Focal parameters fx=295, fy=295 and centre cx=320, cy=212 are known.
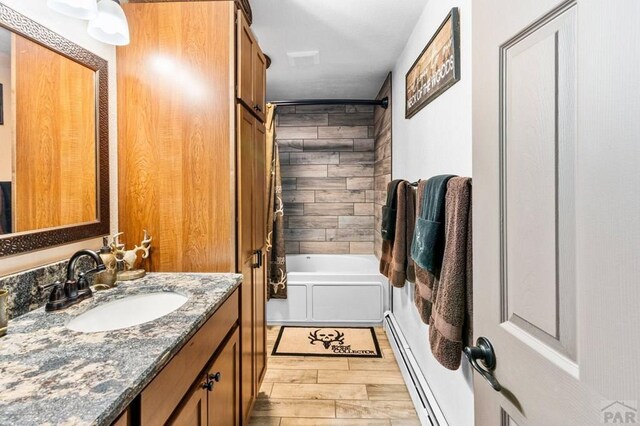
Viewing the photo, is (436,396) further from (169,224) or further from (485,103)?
(169,224)

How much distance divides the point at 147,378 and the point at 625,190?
931 mm

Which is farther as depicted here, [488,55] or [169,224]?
[169,224]

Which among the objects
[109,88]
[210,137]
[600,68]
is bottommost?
[600,68]

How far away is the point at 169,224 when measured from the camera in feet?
4.63

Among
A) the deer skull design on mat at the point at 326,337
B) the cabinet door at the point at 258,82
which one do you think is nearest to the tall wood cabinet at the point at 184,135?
the cabinet door at the point at 258,82

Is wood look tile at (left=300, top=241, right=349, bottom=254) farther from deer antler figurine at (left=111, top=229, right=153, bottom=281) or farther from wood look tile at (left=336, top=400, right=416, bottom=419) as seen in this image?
deer antler figurine at (left=111, top=229, right=153, bottom=281)

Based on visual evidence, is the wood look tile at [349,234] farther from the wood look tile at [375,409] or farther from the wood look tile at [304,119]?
the wood look tile at [375,409]

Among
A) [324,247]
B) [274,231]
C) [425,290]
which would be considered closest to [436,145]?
[425,290]

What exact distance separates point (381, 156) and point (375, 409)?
2301 mm

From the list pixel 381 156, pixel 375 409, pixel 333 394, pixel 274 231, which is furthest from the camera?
pixel 381 156

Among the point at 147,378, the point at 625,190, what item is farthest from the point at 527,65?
the point at 147,378

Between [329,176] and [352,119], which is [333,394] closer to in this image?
[329,176]

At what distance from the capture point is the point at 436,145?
160 cm

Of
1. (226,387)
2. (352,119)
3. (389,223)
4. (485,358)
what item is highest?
(352,119)
